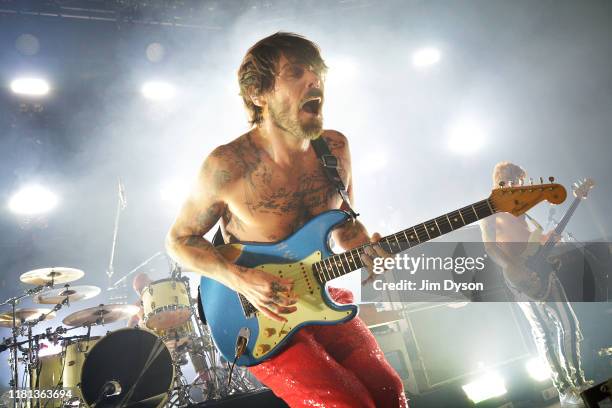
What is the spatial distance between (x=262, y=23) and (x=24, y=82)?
554cm

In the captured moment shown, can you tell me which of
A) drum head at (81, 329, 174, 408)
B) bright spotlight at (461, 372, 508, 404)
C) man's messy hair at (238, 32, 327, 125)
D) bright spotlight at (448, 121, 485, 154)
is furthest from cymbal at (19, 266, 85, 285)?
bright spotlight at (448, 121, 485, 154)

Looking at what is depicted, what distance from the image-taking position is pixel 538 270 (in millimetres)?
4789

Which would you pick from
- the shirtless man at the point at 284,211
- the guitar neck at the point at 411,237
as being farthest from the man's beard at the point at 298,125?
the guitar neck at the point at 411,237

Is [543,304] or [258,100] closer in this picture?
[258,100]

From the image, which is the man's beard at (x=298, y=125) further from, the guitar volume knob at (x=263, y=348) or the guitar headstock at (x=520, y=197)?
the guitar volume knob at (x=263, y=348)

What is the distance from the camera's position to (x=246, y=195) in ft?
8.45

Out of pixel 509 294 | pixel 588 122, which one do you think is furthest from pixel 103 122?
pixel 588 122

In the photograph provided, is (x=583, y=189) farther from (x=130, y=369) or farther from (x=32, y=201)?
(x=32, y=201)

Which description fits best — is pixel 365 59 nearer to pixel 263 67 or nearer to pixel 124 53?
pixel 124 53

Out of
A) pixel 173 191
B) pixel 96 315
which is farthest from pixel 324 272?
pixel 173 191

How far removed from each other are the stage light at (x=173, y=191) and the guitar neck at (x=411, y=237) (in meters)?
9.16

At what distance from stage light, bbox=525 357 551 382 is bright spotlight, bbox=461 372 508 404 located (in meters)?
0.72

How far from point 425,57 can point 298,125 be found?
782 centimetres

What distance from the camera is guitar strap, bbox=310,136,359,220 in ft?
8.77
